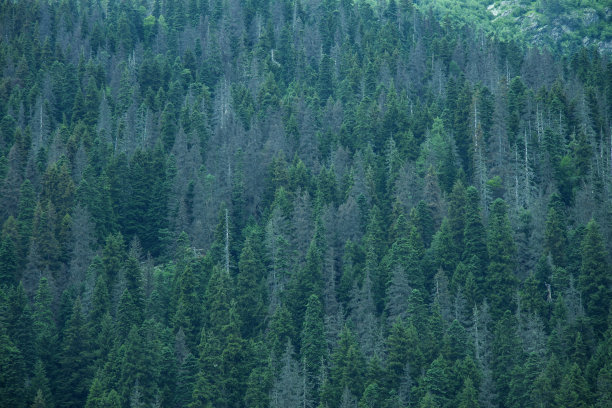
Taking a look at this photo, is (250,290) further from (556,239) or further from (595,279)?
(595,279)

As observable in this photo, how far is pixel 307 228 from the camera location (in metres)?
98.6

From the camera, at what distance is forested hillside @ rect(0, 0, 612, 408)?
256 ft

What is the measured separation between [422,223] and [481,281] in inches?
435

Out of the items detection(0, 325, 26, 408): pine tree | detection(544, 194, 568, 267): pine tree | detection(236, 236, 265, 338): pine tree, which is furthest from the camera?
detection(544, 194, 568, 267): pine tree

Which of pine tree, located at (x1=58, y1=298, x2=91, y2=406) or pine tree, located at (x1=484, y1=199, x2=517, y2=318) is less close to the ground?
pine tree, located at (x1=484, y1=199, x2=517, y2=318)

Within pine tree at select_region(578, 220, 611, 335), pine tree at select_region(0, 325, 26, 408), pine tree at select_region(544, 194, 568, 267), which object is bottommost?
pine tree at select_region(0, 325, 26, 408)

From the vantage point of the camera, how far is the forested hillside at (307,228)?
7806cm

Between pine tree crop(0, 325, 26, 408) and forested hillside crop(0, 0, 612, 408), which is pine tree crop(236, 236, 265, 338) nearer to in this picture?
forested hillside crop(0, 0, 612, 408)

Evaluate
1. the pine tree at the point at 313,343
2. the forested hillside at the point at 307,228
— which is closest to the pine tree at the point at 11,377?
the forested hillside at the point at 307,228

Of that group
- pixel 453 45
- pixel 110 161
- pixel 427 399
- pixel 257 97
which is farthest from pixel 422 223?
pixel 453 45

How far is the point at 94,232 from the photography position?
99.3m

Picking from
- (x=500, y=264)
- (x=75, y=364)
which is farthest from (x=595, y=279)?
(x=75, y=364)

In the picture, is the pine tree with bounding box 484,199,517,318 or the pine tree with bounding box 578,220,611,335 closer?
the pine tree with bounding box 578,220,611,335

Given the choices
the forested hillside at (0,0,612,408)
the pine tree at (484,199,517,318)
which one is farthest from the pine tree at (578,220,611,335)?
the pine tree at (484,199,517,318)
